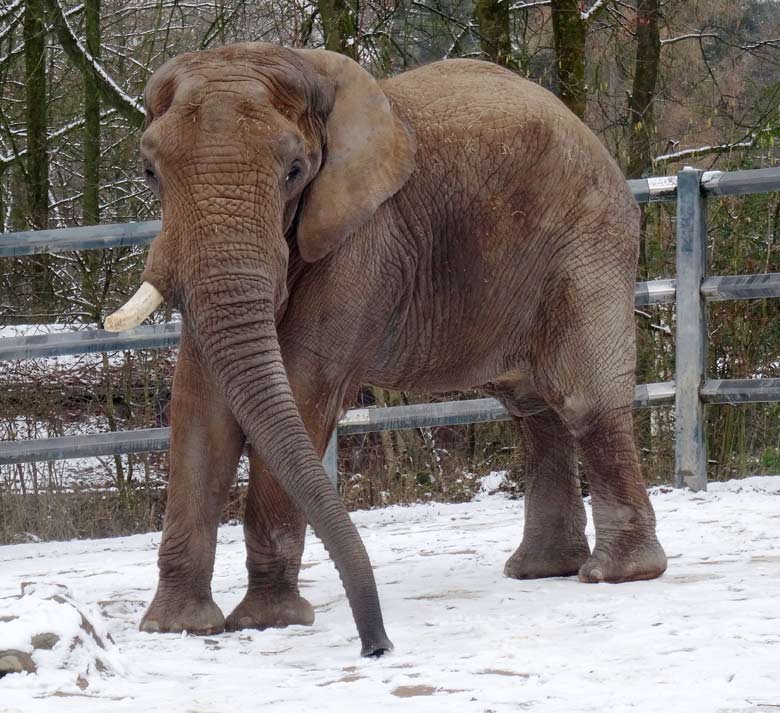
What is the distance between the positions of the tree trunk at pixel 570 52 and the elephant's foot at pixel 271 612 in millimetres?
5847

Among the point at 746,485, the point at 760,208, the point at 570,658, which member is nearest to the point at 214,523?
the point at 570,658

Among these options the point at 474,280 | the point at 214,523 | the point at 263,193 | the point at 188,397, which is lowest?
the point at 214,523

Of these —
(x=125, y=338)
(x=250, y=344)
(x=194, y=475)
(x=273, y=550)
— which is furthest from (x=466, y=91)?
(x=125, y=338)

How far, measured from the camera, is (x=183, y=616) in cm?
479

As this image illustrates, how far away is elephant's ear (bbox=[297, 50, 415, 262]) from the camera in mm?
4875

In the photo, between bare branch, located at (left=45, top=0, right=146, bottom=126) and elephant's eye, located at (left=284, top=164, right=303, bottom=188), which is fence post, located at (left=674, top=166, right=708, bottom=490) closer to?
elephant's eye, located at (left=284, top=164, right=303, bottom=188)

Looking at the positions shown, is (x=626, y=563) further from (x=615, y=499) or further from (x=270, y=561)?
(x=270, y=561)

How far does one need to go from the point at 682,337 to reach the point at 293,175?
139 inches

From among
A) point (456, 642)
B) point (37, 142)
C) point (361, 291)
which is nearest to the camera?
point (456, 642)

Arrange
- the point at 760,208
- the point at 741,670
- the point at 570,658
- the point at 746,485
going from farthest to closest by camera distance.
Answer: the point at 760,208 < the point at 746,485 < the point at 570,658 < the point at 741,670

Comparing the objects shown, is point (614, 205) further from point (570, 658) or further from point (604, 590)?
point (570, 658)

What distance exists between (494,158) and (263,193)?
1252mm

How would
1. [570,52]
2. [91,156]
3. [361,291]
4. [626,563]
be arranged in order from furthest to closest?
[91,156] → [570,52] → [626,563] → [361,291]

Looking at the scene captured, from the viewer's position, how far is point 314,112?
4.97m
